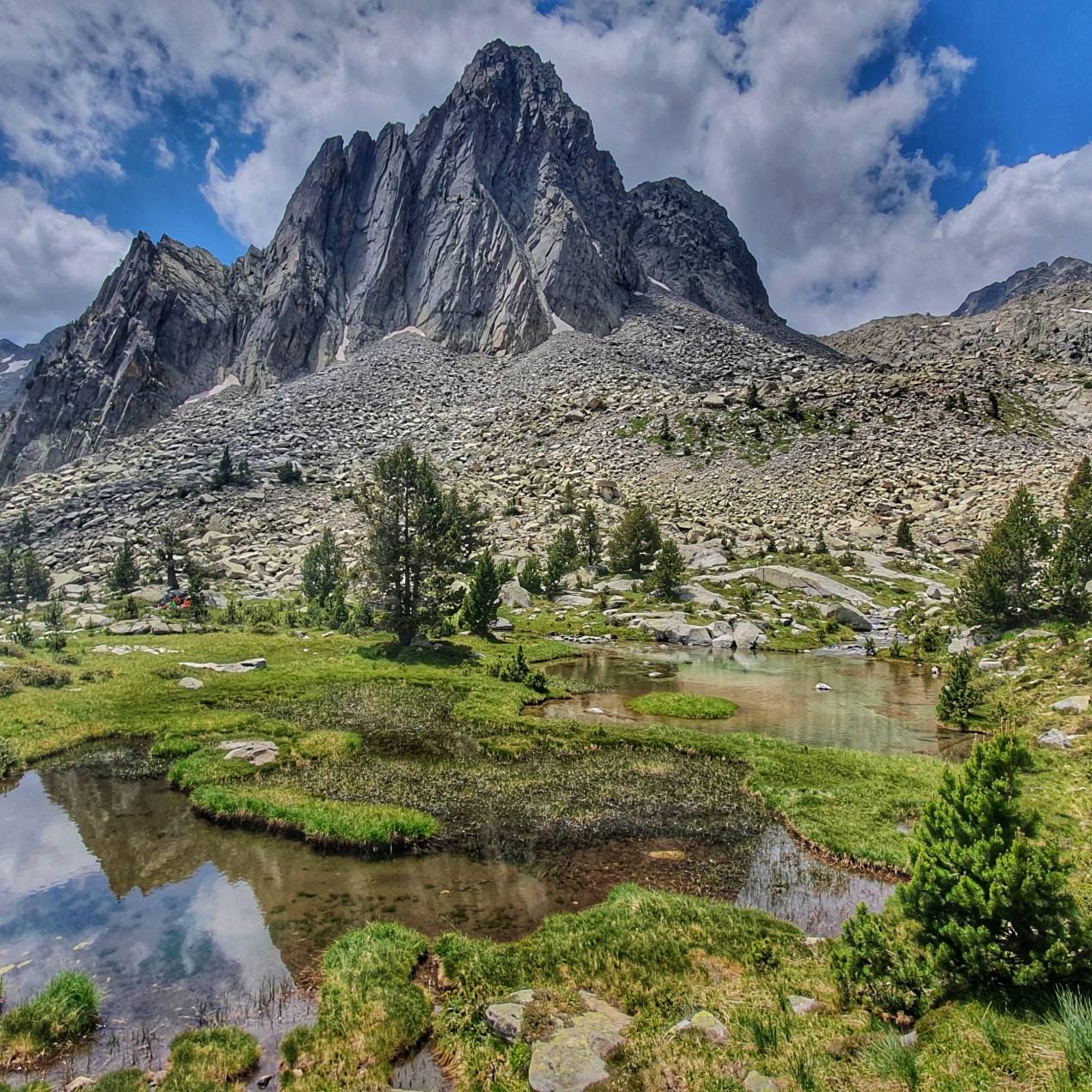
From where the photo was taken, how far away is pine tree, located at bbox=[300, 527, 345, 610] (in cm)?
5131

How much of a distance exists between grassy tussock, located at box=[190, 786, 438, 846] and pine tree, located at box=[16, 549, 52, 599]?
162 ft

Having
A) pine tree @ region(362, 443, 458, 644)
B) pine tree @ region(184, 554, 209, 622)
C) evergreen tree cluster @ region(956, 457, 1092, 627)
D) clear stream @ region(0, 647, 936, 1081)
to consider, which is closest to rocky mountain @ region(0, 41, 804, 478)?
pine tree @ region(184, 554, 209, 622)

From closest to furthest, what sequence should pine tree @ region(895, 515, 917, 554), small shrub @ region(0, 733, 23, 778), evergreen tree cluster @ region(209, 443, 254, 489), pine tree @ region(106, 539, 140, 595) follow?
small shrub @ region(0, 733, 23, 778) < pine tree @ region(106, 539, 140, 595) < pine tree @ region(895, 515, 917, 554) < evergreen tree cluster @ region(209, 443, 254, 489)

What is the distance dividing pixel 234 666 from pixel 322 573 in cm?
1938

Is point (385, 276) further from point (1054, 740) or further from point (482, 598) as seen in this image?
point (1054, 740)

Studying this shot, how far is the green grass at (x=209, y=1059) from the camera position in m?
8.10

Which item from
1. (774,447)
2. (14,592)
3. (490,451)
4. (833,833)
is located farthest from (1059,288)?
(14,592)

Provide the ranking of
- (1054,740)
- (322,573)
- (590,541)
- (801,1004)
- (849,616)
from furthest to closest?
(590,541), (322,573), (849,616), (1054,740), (801,1004)

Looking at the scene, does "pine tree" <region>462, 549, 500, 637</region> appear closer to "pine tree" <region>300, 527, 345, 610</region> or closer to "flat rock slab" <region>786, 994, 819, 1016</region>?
"pine tree" <region>300, 527, 345, 610</region>

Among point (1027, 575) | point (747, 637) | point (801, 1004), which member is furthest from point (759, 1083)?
point (747, 637)

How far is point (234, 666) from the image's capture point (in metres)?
34.9

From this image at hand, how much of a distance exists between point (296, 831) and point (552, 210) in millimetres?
157840

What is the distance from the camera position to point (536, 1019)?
30.3 feet

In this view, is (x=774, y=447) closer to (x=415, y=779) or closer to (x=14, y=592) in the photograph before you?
(x=415, y=779)
